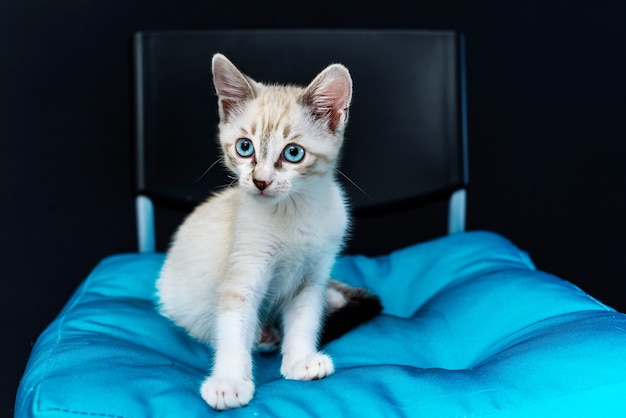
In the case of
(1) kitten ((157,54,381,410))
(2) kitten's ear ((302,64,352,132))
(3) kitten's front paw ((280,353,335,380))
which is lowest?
(3) kitten's front paw ((280,353,335,380))

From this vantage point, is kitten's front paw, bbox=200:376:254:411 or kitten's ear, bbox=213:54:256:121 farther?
kitten's ear, bbox=213:54:256:121

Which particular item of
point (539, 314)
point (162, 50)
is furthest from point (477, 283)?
point (162, 50)

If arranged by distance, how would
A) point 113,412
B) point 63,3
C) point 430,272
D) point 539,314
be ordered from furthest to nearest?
1. point 63,3
2. point 430,272
3. point 539,314
4. point 113,412

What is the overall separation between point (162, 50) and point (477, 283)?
3.22 feet

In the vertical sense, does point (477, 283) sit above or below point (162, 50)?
below

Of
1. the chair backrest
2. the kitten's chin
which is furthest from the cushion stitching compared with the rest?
the kitten's chin

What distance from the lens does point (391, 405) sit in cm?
106

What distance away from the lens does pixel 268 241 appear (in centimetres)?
128

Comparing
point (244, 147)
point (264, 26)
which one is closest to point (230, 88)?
point (244, 147)

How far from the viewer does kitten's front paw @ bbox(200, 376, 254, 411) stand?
3.49ft

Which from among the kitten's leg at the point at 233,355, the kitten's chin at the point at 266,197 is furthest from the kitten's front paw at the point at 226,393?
the kitten's chin at the point at 266,197

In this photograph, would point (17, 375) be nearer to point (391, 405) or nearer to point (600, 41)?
point (391, 405)

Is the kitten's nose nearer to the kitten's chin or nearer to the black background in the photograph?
the kitten's chin

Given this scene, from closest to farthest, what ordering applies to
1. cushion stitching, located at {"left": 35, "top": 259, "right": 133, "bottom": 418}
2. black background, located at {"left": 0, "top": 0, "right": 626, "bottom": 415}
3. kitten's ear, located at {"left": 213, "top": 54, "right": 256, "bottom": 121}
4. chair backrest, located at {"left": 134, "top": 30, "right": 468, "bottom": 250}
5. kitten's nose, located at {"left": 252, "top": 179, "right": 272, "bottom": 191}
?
cushion stitching, located at {"left": 35, "top": 259, "right": 133, "bottom": 418} → kitten's nose, located at {"left": 252, "top": 179, "right": 272, "bottom": 191} → kitten's ear, located at {"left": 213, "top": 54, "right": 256, "bottom": 121} → chair backrest, located at {"left": 134, "top": 30, "right": 468, "bottom": 250} → black background, located at {"left": 0, "top": 0, "right": 626, "bottom": 415}
